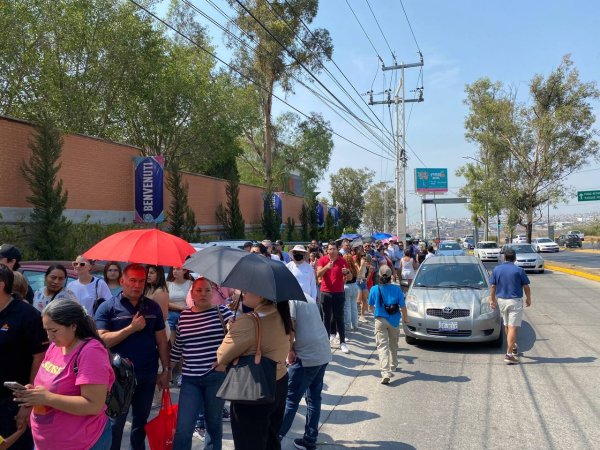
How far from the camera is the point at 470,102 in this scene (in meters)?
43.5

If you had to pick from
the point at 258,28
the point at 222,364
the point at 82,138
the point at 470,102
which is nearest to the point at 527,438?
the point at 222,364

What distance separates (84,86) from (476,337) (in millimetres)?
18457

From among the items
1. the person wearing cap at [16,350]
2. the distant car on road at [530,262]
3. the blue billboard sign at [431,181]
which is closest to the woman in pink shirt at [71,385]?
the person wearing cap at [16,350]

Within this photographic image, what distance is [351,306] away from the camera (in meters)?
9.85

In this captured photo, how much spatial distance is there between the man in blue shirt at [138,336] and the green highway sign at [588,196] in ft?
179

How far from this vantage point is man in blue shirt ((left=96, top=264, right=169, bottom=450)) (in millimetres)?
3672

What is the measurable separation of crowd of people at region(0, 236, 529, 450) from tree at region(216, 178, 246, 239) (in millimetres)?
18155

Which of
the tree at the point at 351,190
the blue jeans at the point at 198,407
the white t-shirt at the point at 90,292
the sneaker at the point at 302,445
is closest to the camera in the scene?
the blue jeans at the point at 198,407

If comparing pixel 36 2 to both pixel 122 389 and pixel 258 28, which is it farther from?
pixel 122 389

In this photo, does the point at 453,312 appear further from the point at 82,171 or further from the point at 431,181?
the point at 431,181

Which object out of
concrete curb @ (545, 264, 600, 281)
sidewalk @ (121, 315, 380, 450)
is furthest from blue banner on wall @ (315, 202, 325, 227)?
sidewalk @ (121, 315, 380, 450)

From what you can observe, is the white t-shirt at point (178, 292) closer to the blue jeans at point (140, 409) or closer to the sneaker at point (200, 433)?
the sneaker at point (200, 433)

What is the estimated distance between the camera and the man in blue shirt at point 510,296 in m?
7.42

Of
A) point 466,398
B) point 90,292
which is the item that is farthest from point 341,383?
point 90,292
